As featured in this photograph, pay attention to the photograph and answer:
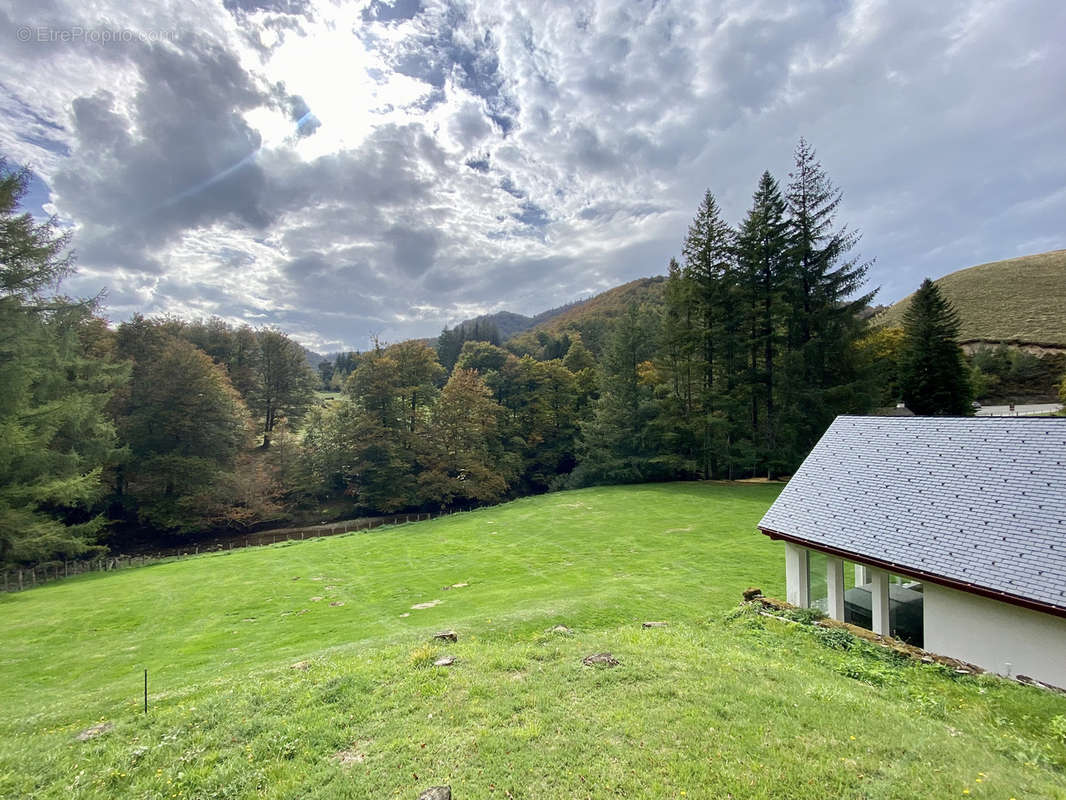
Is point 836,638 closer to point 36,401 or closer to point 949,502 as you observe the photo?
point 949,502

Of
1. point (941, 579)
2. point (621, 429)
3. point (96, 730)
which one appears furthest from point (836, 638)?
point (621, 429)

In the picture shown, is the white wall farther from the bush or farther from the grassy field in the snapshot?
the bush

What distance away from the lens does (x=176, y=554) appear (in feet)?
86.1

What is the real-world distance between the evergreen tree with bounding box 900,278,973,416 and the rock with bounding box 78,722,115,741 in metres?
51.2

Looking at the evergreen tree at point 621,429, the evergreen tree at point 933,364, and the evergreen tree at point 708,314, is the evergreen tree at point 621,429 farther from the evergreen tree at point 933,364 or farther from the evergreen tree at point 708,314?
the evergreen tree at point 933,364

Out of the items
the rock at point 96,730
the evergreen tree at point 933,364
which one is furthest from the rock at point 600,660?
the evergreen tree at point 933,364

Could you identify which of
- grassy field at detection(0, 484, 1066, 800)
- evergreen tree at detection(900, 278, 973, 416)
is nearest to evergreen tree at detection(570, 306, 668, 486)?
grassy field at detection(0, 484, 1066, 800)

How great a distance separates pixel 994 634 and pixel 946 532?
1698 millimetres

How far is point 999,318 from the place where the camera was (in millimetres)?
61438

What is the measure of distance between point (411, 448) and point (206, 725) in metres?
31.0

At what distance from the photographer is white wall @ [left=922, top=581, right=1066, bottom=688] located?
21.5 feet

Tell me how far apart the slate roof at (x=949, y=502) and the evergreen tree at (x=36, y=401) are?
29.2 meters

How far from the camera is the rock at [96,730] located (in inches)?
232

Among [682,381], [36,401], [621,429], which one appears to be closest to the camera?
[36,401]
